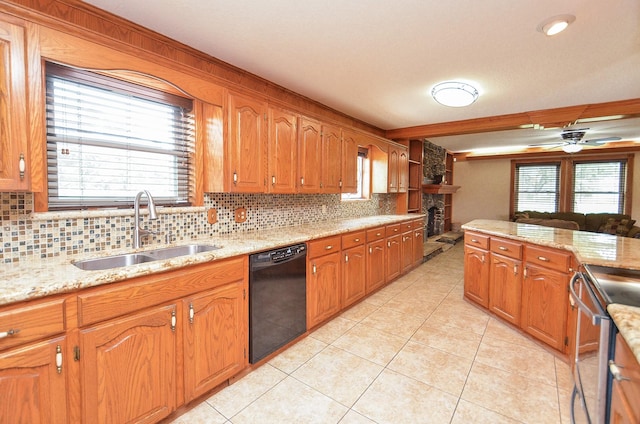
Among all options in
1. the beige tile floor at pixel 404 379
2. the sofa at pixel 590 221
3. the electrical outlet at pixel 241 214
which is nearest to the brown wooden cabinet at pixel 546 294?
the beige tile floor at pixel 404 379

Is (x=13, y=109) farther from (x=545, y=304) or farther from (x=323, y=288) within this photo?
(x=545, y=304)

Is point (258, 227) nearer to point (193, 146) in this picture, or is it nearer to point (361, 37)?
point (193, 146)

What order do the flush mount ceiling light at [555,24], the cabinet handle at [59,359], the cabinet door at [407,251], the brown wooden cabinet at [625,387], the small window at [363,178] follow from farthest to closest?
the small window at [363,178]
the cabinet door at [407,251]
the flush mount ceiling light at [555,24]
the cabinet handle at [59,359]
the brown wooden cabinet at [625,387]

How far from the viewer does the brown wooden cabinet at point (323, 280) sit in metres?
2.56

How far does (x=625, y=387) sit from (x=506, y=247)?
1944 millimetres

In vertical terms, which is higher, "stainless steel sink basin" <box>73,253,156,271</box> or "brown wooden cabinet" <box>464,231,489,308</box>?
"stainless steel sink basin" <box>73,253,156,271</box>

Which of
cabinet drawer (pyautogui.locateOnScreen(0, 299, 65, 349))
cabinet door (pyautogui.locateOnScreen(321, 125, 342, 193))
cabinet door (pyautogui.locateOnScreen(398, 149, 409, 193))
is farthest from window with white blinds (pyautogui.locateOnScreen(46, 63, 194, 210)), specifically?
cabinet door (pyautogui.locateOnScreen(398, 149, 409, 193))

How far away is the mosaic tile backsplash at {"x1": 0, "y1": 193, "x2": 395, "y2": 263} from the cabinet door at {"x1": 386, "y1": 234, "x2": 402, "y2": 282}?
120 centimetres

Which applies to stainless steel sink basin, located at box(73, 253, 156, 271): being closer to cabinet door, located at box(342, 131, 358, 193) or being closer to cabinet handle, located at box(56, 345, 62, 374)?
cabinet handle, located at box(56, 345, 62, 374)

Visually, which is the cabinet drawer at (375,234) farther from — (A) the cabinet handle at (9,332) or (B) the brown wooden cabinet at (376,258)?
(A) the cabinet handle at (9,332)

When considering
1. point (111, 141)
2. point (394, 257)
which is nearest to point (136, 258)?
point (111, 141)

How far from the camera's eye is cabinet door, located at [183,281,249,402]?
1.66m

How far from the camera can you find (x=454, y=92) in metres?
2.89

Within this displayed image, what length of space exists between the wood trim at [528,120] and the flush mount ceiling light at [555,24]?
→ 2.31 m
